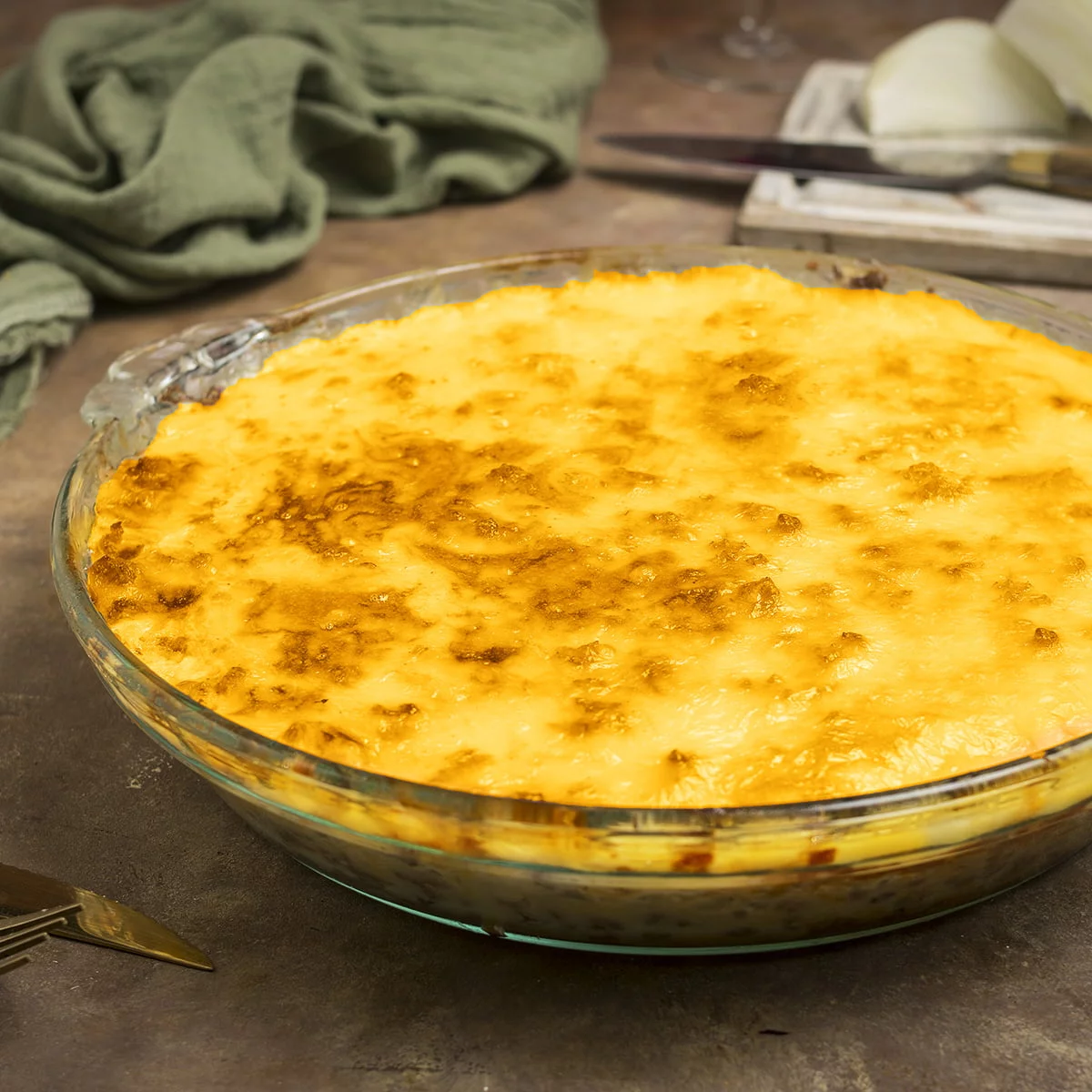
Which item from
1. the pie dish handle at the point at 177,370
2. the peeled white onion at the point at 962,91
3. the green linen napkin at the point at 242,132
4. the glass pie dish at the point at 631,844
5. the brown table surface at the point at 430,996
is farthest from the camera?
the peeled white onion at the point at 962,91

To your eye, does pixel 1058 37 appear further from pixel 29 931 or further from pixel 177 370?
pixel 29 931

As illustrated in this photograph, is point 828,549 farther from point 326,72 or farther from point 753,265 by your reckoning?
point 326,72

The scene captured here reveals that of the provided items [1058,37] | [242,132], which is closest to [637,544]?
[242,132]

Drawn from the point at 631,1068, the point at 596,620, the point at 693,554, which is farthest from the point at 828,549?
the point at 631,1068

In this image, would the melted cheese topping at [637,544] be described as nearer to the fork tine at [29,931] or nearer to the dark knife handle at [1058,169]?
the fork tine at [29,931]

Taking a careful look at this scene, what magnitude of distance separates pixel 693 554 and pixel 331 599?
295 millimetres

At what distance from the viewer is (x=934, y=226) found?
2.04 meters

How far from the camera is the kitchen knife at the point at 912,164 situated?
218 centimetres

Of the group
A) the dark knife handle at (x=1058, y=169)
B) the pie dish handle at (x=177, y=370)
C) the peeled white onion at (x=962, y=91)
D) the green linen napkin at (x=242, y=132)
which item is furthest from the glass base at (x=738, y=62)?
the pie dish handle at (x=177, y=370)

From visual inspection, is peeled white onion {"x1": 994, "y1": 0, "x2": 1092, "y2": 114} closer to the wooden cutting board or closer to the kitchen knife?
the kitchen knife

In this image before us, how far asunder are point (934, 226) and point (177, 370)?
119 cm

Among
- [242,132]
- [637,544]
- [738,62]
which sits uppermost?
[637,544]

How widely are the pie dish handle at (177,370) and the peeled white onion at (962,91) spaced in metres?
1.45

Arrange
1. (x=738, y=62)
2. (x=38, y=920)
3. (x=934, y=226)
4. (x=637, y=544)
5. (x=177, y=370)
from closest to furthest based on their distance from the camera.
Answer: (x=38, y=920) → (x=637, y=544) → (x=177, y=370) → (x=934, y=226) → (x=738, y=62)
